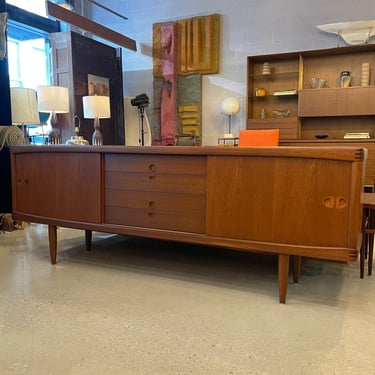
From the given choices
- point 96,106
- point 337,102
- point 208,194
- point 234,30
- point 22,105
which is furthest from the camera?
point 234,30

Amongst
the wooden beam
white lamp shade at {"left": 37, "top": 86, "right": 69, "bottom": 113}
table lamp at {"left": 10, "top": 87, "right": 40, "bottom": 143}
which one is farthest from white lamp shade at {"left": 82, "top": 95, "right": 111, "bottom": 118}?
the wooden beam

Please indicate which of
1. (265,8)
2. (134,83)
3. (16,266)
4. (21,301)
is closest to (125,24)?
(134,83)

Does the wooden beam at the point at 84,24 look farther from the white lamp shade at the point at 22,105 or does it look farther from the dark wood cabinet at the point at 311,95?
the dark wood cabinet at the point at 311,95

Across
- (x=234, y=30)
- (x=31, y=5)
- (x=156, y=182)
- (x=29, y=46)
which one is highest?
(x=31, y=5)

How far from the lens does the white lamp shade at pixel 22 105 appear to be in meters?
3.67

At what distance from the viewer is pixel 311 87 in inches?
187

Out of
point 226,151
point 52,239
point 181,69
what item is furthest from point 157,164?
point 181,69

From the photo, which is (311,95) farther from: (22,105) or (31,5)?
(31,5)

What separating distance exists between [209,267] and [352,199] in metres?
1.17

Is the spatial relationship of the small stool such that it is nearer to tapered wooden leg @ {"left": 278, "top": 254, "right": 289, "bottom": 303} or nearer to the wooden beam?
tapered wooden leg @ {"left": 278, "top": 254, "right": 289, "bottom": 303}

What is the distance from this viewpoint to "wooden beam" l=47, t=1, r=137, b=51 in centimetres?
374

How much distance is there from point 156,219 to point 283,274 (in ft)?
2.57

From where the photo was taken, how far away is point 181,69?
5.66m

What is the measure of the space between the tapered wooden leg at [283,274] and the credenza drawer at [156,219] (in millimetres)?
457
